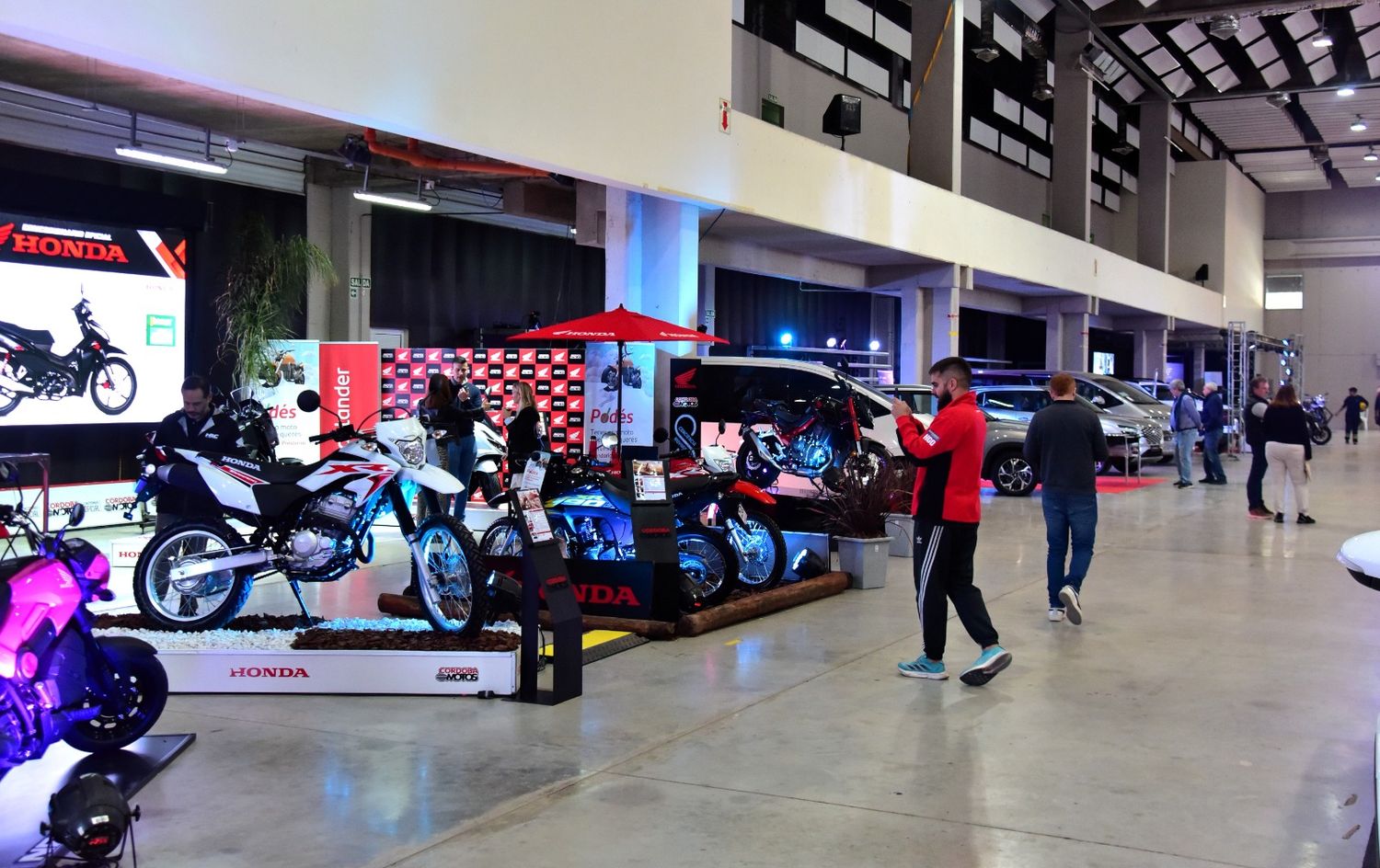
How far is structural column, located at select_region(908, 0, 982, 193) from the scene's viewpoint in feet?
61.4

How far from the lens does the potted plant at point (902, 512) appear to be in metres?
9.62

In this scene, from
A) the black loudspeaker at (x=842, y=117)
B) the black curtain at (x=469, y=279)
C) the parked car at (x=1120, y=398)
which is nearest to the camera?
the black loudspeaker at (x=842, y=117)

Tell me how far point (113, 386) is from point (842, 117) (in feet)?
32.9

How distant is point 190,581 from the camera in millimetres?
6477

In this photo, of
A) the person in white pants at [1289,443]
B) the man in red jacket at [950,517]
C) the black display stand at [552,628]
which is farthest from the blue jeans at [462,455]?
the person in white pants at [1289,443]

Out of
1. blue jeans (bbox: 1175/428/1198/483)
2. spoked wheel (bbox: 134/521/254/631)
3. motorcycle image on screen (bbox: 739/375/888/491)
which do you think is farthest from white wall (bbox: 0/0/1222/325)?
blue jeans (bbox: 1175/428/1198/483)

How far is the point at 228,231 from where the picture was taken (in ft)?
48.4

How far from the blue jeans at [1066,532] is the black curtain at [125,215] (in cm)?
858

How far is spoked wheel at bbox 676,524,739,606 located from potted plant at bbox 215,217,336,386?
23.8 ft

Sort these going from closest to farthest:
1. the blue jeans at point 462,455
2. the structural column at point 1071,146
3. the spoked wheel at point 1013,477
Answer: the blue jeans at point 462,455 < the spoked wheel at point 1013,477 < the structural column at point 1071,146

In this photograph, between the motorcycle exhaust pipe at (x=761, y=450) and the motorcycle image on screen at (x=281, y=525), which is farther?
the motorcycle exhaust pipe at (x=761, y=450)

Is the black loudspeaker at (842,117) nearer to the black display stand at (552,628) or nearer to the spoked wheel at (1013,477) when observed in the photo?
the spoked wheel at (1013,477)

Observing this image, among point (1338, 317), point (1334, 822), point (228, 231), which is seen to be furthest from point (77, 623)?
point (1338, 317)

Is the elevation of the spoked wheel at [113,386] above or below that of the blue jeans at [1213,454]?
above
